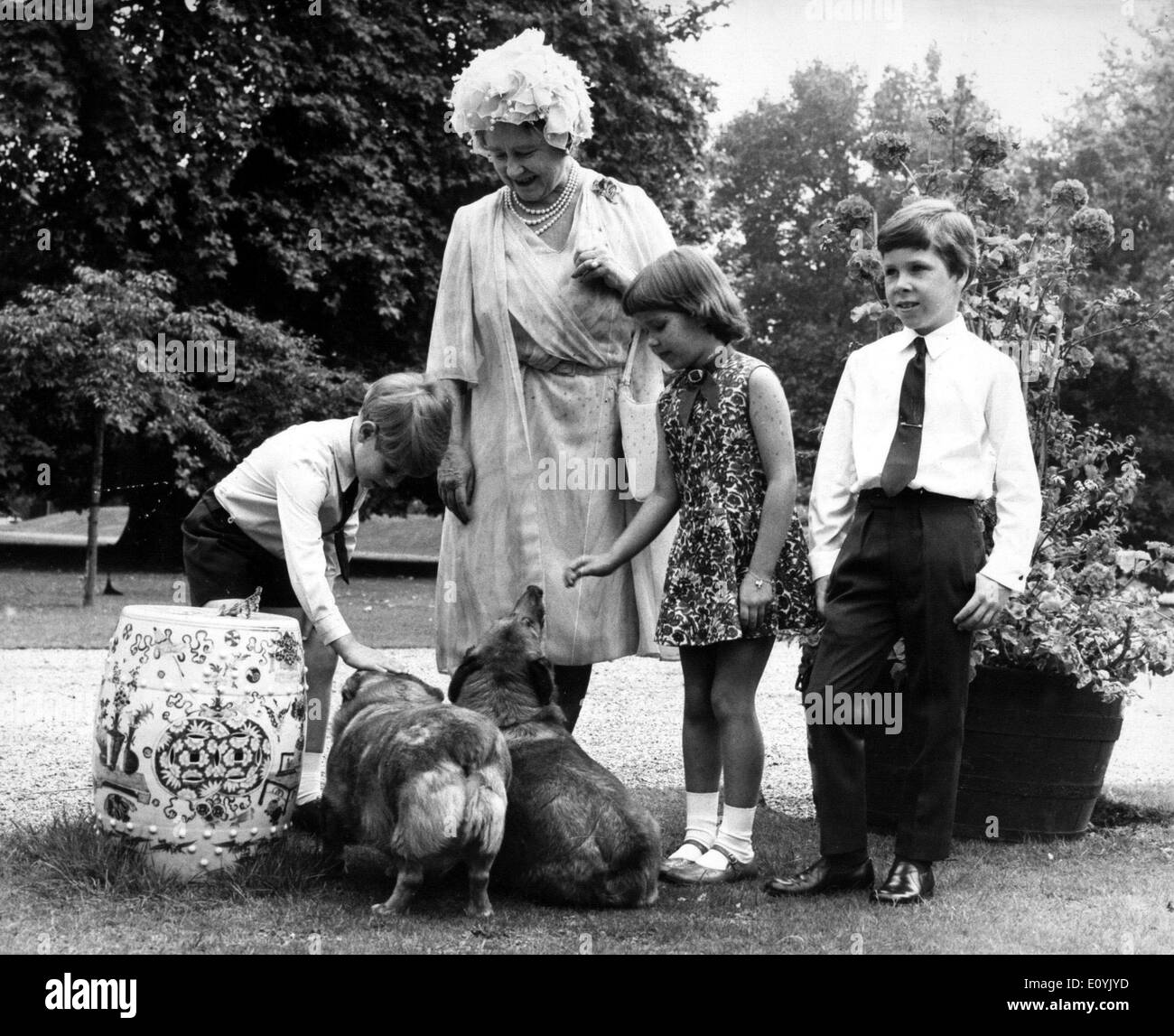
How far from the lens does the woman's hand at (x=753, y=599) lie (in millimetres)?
4684

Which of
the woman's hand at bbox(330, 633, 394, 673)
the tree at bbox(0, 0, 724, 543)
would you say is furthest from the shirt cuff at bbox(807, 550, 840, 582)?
the tree at bbox(0, 0, 724, 543)

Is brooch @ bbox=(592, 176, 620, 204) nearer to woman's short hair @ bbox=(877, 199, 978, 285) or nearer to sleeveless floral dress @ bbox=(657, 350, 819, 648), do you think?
sleeveless floral dress @ bbox=(657, 350, 819, 648)

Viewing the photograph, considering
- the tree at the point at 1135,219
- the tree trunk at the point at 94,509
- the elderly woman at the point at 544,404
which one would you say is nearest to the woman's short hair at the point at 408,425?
the elderly woman at the point at 544,404

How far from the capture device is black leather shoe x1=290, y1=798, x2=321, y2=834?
5.25m

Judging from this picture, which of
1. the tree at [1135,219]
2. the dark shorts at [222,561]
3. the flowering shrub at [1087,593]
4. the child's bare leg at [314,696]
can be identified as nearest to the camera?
the dark shorts at [222,561]

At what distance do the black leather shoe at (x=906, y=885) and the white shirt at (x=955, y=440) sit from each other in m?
1.03

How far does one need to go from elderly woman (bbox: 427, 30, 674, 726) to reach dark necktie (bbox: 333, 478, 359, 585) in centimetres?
38

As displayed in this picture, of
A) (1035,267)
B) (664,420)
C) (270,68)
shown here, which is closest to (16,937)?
(664,420)

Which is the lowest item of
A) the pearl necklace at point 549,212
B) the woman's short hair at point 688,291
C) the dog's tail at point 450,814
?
the dog's tail at point 450,814

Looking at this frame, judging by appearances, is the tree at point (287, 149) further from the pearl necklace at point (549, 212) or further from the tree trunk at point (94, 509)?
the pearl necklace at point (549, 212)

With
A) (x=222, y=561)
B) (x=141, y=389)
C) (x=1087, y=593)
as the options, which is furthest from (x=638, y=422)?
(x=141, y=389)

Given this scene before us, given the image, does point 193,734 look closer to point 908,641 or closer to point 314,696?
point 314,696

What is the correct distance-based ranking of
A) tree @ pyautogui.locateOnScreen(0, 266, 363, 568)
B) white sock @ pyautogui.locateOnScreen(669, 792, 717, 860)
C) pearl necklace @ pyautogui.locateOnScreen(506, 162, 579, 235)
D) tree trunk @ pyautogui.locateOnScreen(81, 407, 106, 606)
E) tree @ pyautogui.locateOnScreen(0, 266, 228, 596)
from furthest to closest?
tree @ pyautogui.locateOnScreen(0, 266, 363, 568), tree @ pyautogui.locateOnScreen(0, 266, 228, 596), tree trunk @ pyautogui.locateOnScreen(81, 407, 106, 606), pearl necklace @ pyautogui.locateOnScreen(506, 162, 579, 235), white sock @ pyautogui.locateOnScreen(669, 792, 717, 860)
